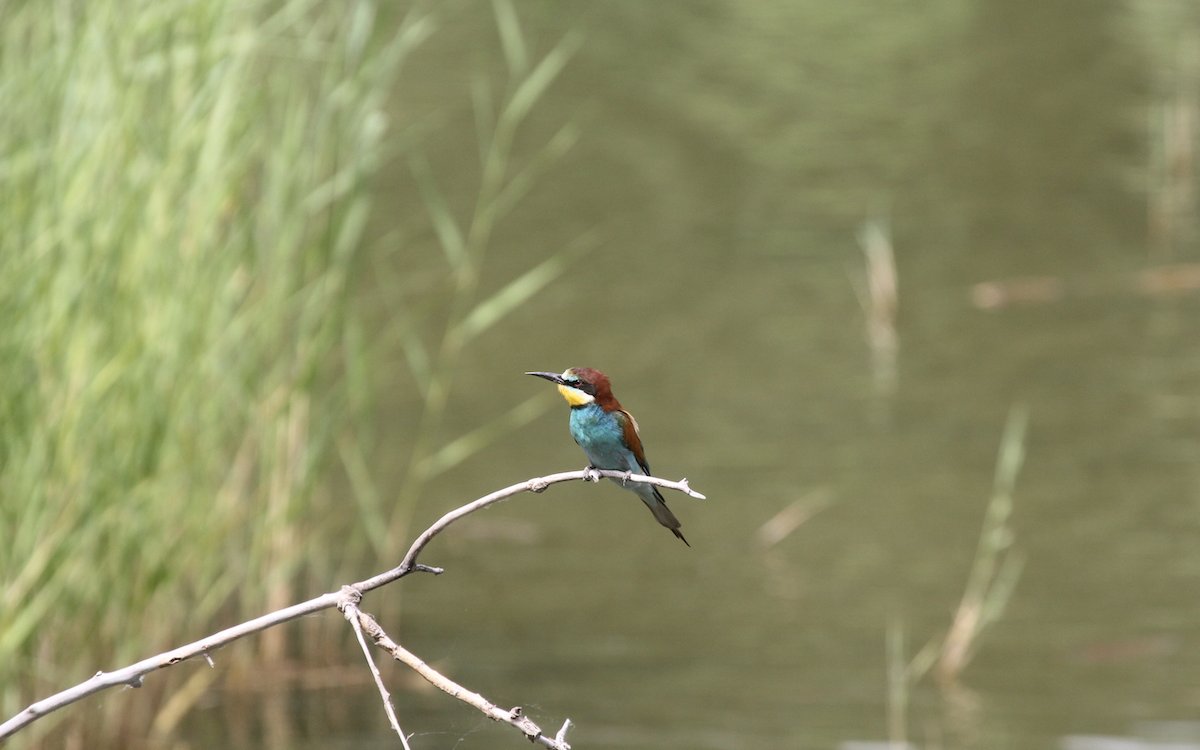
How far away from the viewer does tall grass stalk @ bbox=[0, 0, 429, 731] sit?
13.5ft

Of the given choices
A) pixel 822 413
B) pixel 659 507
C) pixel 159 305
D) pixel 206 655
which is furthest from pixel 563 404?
pixel 206 655

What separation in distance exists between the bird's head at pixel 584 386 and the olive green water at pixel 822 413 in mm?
497

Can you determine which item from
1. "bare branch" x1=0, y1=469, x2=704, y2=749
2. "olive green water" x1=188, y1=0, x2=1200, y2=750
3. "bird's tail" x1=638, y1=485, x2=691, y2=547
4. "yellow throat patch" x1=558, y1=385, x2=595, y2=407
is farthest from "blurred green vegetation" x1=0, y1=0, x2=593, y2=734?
"bare branch" x1=0, y1=469, x2=704, y2=749

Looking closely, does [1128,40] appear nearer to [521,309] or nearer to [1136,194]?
[1136,194]

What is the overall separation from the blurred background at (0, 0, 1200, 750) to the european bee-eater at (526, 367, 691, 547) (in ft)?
6.45

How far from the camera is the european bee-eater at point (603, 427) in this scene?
7.66 feet

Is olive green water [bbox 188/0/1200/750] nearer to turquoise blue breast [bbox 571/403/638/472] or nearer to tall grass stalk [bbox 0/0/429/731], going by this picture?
turquoise blue breast [bbox 571/403/638/472]

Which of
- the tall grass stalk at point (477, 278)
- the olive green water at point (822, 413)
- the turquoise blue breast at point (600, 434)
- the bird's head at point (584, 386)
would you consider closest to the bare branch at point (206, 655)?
the bird's head at point (584, 386)

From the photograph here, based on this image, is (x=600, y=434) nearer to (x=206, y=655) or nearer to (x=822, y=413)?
(x=206, y=655)

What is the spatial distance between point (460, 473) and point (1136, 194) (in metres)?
6.00

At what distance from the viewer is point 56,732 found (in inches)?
188

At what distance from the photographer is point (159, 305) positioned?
4.48 meters

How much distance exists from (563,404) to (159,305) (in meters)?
4.81

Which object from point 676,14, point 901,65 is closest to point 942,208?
point 901,65
